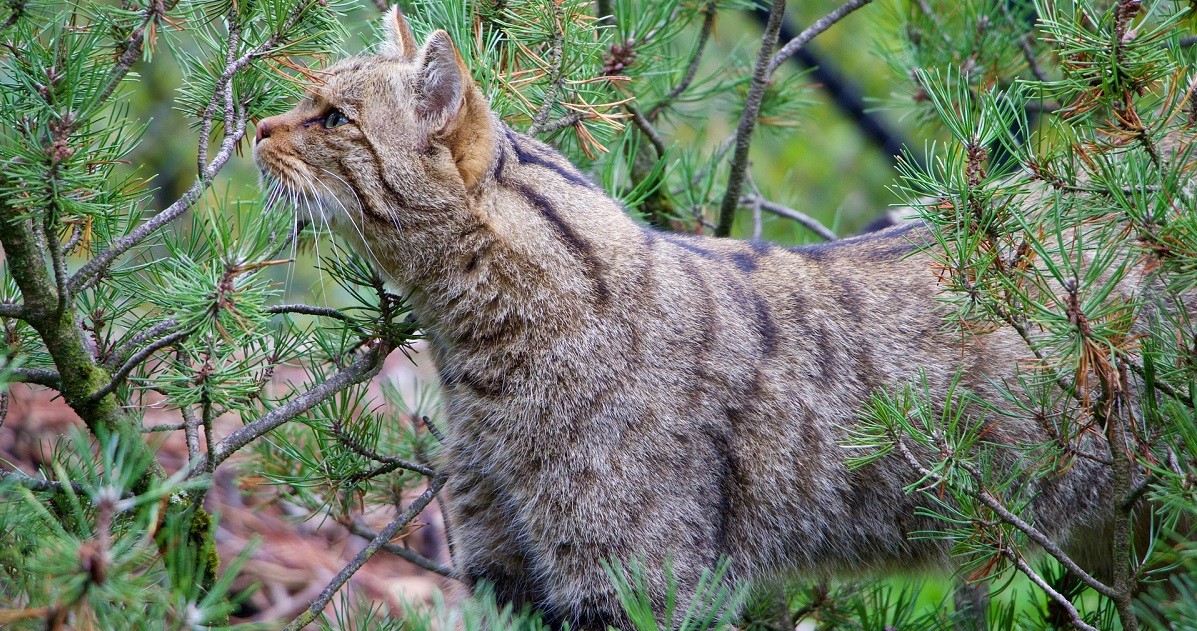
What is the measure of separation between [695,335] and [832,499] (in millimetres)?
546

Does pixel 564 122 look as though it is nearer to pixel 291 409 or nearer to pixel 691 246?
pixel 691 246

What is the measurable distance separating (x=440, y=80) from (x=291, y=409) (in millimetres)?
856

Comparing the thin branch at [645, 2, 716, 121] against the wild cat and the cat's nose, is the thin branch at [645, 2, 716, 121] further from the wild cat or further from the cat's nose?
the cat's nose

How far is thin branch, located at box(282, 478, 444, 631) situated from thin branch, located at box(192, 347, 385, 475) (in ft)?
1.09

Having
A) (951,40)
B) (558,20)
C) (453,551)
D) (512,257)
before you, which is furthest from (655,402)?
(951,40)

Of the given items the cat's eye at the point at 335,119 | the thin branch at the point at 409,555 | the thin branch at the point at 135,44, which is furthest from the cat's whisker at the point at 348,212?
the thin branch at the point at 409,555

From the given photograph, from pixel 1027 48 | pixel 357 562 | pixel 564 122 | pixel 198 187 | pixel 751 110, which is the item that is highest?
pixel 1027 48

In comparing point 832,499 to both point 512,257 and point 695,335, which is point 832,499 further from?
point 512,257

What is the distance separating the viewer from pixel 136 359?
1.71 meters

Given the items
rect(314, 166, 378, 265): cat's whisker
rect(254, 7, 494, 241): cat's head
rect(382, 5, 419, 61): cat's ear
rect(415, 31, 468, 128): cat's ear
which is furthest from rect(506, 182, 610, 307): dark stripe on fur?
rect(382, 5, 419, 61): cat's ear

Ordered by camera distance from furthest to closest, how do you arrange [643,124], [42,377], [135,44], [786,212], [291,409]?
[786,212], [643,124], [291,409], [42,377], [135,44]

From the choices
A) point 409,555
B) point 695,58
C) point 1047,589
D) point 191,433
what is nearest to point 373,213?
point 191,433

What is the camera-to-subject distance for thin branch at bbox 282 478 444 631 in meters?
1.90

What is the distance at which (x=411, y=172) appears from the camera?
232cm
